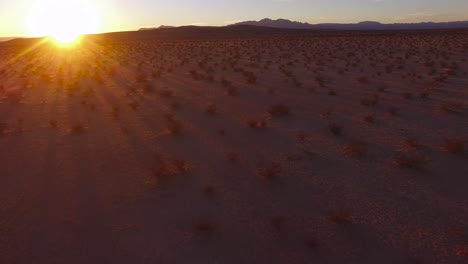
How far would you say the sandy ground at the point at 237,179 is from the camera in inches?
215

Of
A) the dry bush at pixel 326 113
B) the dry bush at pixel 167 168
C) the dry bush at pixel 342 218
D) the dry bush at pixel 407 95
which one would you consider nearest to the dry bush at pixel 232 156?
the dry bush at pixel 167 168

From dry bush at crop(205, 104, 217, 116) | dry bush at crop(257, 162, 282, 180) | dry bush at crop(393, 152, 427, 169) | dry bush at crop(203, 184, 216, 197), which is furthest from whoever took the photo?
dry bush at crop(205, 104, 217, 116)

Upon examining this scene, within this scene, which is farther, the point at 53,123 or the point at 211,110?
the point at 211,110

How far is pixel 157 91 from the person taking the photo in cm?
1620

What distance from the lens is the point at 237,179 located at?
24.6ft

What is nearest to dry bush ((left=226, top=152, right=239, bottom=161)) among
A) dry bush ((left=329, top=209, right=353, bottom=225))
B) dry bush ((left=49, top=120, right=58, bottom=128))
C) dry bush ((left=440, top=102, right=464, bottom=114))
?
dry bush ((left=329, top=209, right=353, bottom=225))

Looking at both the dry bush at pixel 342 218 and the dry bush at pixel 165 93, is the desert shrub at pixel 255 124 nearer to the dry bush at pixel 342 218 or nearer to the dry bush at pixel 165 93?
the dry bush at pixel 342 218

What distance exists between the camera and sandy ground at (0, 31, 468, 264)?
5.47 meters

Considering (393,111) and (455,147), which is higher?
(455,147)

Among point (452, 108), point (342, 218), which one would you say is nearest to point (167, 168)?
point (342, 218)

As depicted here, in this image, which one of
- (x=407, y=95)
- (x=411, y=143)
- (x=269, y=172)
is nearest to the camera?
(x=269, y=172)

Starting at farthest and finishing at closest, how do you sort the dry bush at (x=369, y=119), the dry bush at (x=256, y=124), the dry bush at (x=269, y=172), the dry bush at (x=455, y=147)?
the dry bush at (x=369, y=119) → the dry bush at (x=256, y=124) → the dry bush at (x=455, y=147) → the dry bush at (x=269, y=172)

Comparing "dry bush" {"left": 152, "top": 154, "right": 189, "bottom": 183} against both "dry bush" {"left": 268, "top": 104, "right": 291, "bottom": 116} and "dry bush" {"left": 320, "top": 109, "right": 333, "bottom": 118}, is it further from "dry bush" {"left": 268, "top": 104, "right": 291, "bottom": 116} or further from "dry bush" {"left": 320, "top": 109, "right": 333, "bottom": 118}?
"dry bush" {"left": 320, "top": 109, "right": 333, "bottom": 118}

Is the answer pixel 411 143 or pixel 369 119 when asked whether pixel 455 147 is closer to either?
pixel 411 143
